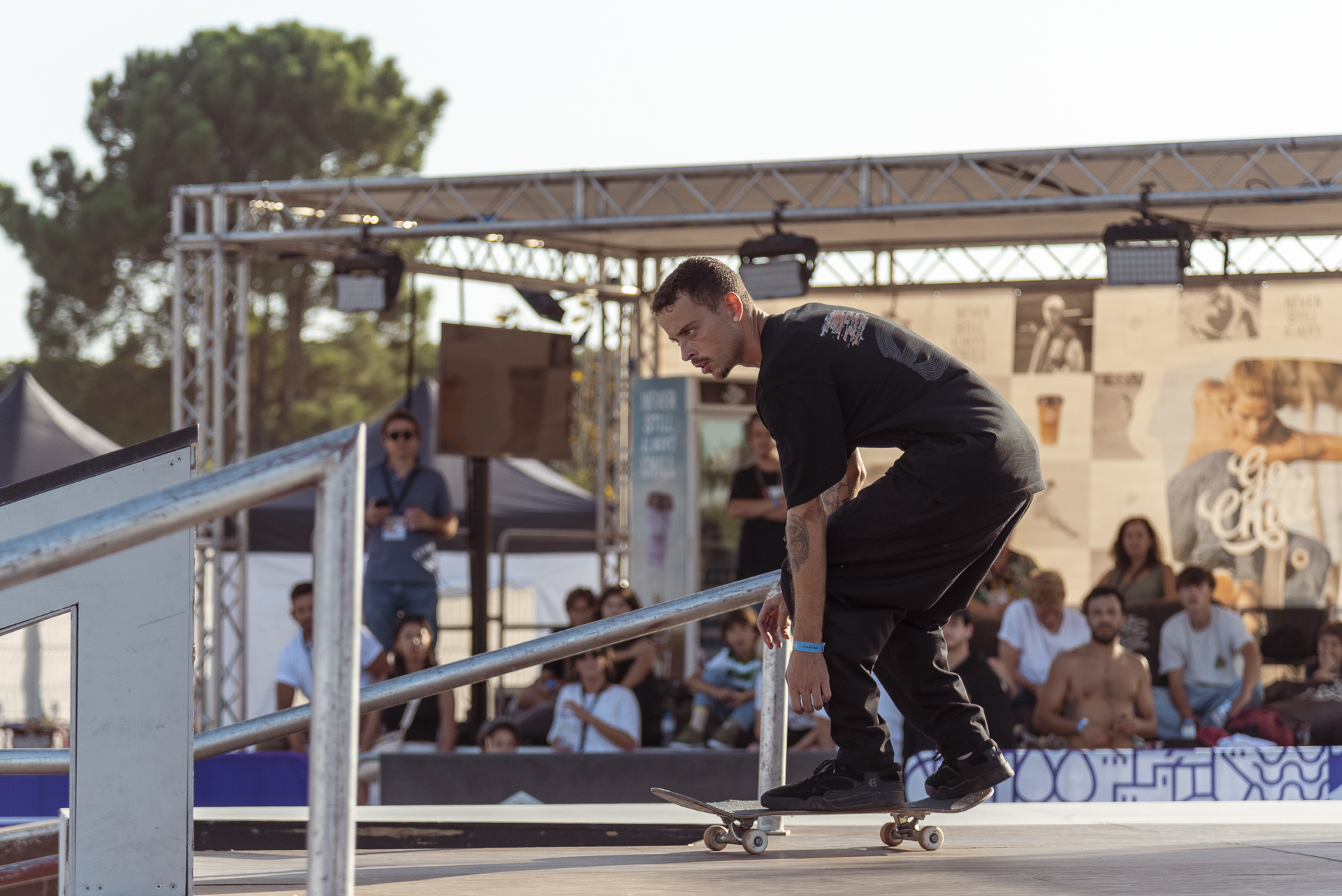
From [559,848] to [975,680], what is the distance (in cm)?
389

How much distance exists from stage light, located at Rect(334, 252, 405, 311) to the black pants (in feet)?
25.4

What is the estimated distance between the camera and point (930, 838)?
127 inches

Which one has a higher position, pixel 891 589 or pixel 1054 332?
pixel 1054 332

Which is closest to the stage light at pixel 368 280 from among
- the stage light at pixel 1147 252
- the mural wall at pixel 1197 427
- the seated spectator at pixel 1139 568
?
the mural wall at pixel 1197 427

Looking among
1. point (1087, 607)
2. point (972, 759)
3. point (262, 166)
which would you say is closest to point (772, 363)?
point (972, 759)

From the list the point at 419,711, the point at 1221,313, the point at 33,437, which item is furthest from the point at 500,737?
the point at 33,437

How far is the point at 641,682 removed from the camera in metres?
8.37

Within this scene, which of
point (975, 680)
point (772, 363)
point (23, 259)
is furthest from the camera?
point (23, 259)

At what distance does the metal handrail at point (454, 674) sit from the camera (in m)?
2.93

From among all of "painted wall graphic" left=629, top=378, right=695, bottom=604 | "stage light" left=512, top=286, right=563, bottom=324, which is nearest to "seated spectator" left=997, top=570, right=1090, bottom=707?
"painted wall graphic" left=629, top=378, right=695, bottom=604

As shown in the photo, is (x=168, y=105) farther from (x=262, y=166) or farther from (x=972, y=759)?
(x=972, y=759)

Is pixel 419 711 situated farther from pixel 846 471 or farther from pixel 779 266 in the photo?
pixel 846 471

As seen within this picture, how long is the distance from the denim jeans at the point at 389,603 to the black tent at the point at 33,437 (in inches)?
202

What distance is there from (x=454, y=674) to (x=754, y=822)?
29.0 inches
